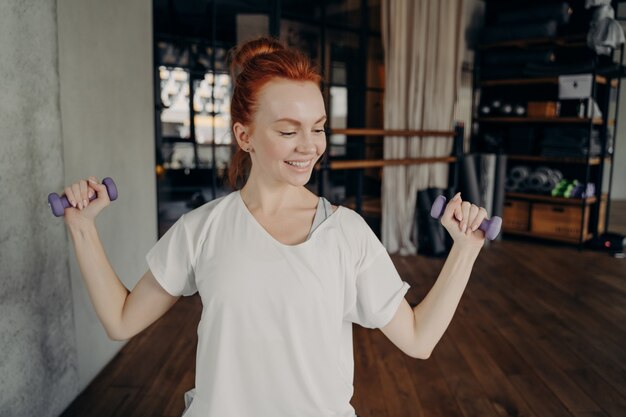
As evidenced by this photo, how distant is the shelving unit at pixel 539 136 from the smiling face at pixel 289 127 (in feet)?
14.6

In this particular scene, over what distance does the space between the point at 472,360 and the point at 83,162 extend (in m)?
1.94

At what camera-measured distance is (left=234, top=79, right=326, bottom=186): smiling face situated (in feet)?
3.41

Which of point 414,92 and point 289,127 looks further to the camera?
point 414,92

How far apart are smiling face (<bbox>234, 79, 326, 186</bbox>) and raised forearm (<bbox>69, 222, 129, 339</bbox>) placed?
15.0 inches

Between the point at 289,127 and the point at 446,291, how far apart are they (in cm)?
45

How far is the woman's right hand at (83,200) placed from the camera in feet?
3.44

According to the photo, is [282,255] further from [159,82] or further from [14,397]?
[159,82]

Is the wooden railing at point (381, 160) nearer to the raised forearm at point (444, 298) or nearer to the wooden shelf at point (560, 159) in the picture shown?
the wooden shelf at point (560, 159)

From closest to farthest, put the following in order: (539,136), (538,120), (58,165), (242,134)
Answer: (242,134)
(58,165)
(538,120)
(539,136)

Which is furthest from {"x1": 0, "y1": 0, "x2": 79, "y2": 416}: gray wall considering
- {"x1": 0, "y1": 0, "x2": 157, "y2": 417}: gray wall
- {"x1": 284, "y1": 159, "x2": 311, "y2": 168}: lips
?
{"x1": 284, "y1": 159, "x2": 311, "y2": 168}: lips

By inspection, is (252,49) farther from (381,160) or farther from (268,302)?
(381,160)

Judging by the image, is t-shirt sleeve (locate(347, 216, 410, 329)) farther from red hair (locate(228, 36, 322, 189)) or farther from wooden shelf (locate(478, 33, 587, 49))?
Result: wooden shelf (locate(478, 33, 587, 49))

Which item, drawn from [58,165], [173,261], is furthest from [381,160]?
[173,261]

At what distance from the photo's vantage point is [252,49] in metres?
1.14
